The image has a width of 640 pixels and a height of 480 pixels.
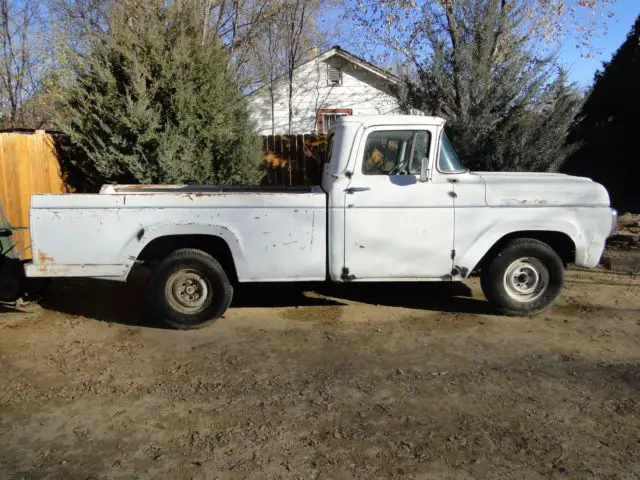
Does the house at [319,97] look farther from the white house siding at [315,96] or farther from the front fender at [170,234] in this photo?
the front fender at [170,234]

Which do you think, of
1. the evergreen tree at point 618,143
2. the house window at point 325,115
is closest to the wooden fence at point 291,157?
the evergreen tree at point 618,143

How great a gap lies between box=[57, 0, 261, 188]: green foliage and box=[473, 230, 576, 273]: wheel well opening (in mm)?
5042

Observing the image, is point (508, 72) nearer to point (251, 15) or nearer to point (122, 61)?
point (122, 61)

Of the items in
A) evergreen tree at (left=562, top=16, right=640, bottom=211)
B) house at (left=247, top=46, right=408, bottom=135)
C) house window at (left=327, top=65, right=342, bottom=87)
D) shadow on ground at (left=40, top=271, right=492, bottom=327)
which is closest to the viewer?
shadow on ground at (left=40, top=271, right=492, bottom=327)

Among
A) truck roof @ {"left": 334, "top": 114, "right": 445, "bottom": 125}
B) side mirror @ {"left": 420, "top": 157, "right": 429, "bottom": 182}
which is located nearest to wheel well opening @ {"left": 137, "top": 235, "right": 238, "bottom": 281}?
truck roof @ {"left": 334, "top": 114, "right": 445, "bottom": 125}

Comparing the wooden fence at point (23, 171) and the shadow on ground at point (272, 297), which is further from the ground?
the wooden fence at point (23, 171)

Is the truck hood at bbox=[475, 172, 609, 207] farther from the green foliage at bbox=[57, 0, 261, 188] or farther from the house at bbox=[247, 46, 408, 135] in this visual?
the house at bbox=[247, 46, 408, 135]

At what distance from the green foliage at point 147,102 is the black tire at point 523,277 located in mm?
5222

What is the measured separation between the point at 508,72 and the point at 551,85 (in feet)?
2.92

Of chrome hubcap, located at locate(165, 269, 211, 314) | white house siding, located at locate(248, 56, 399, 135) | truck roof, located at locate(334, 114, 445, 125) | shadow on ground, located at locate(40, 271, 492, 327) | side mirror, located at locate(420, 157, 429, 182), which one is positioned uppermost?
white house siding, located at locate(248, 56, 399, 135)

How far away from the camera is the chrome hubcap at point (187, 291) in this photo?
5648mm

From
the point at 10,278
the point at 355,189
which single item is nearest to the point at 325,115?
the point at 355,189

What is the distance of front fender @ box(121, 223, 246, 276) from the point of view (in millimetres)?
5445

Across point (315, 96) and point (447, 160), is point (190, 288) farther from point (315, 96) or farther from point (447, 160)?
point (315, 96)
